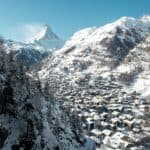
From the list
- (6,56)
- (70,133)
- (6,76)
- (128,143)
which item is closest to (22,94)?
(6,76)

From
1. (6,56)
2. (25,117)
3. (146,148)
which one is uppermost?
(6,56)

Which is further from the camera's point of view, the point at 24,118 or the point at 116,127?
the point at 116,127

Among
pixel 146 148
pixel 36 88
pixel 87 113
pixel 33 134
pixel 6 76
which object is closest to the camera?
pixel 33 134

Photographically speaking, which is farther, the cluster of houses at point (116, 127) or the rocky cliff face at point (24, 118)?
the cluster of houses at point (116, 127)

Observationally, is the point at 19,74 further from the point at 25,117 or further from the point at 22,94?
the point at 25,117

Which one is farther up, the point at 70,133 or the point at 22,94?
the point at 22,94

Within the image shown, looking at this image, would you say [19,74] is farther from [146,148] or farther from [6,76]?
[146,148]

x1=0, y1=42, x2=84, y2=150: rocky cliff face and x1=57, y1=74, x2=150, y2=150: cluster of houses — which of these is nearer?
x1=0, y1=42, x2=84, y2=150: rocky cliff face

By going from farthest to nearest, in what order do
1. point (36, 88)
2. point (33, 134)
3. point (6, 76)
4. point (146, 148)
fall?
point (146, 148) < point (36, 88) < point (6, 76) < point (33, 134)

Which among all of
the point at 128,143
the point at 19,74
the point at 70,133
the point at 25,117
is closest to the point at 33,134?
the point at 25,117

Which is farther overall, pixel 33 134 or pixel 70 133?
pixel 70 133
